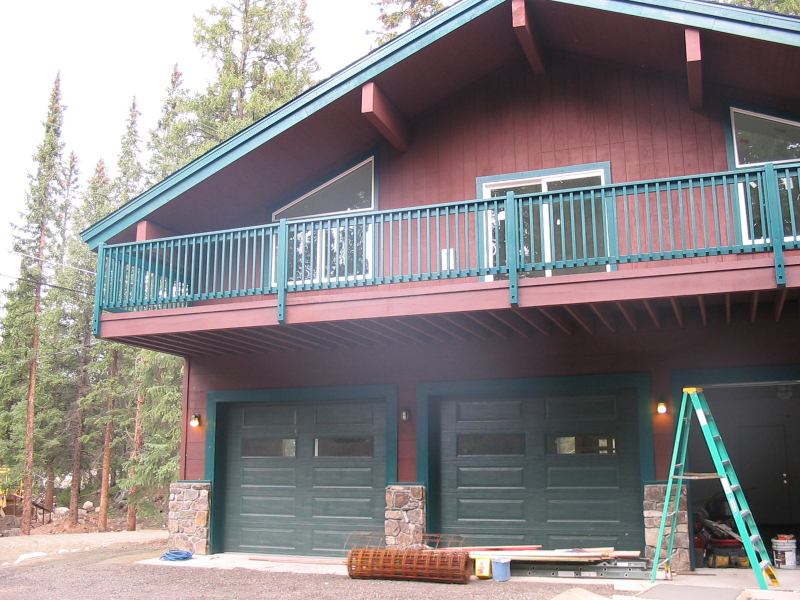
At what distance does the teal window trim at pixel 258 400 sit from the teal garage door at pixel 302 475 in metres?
0.14

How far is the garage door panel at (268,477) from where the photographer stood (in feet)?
32.2

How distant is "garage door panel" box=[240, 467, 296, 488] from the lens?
982 cm

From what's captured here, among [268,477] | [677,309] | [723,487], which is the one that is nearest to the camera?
[723,487]

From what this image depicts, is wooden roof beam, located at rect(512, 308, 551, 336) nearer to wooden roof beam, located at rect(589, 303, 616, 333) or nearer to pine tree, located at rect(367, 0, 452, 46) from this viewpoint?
wooden roof beam, located at rect(589, 303, 616, 333)

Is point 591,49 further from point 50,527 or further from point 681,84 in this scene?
point 50,527

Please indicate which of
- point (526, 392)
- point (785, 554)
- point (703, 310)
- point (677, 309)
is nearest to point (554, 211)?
point (677, 309)

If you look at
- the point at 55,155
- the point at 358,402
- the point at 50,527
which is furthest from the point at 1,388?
the point at 358,402

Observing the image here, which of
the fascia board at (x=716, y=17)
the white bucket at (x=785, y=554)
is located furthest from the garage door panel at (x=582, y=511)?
the fascia board at (x=716, y=17)

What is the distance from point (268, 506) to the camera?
32.4 feet

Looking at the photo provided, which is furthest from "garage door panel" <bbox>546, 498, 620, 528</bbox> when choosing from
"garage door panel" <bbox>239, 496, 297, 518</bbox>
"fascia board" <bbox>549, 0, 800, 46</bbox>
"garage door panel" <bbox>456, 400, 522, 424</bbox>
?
"fascia board" <bbox>549, 0, 800, 46</bbox>

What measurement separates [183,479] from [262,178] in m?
4.32

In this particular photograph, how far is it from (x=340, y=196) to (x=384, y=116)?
1.54 metres

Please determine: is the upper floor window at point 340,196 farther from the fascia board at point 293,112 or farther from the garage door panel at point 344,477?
the garage door panel at point 344,477

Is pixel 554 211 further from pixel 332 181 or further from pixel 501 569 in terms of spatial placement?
pixel 501 569
